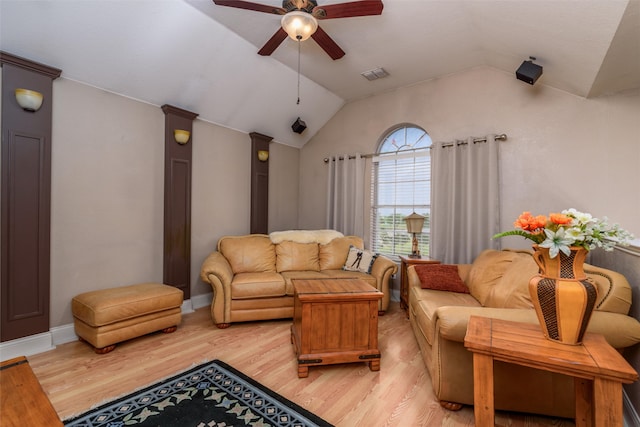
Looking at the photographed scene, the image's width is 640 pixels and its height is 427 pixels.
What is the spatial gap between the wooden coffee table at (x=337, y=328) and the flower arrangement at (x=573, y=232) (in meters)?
1.18

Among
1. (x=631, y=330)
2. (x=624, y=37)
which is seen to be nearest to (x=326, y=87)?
(x=624, y=37)

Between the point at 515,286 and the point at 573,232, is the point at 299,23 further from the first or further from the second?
the point at 515,286

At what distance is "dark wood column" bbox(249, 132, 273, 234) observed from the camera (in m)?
4.43

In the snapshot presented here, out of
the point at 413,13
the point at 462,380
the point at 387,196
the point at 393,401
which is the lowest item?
the point at 393,401

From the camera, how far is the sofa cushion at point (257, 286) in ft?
10.4

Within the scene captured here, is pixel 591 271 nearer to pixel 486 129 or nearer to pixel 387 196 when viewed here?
pixel 486 129

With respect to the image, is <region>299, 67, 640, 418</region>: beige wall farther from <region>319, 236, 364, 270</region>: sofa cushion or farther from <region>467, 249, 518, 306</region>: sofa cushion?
<region>319, 236, 364, 270</region>: sofa cushion

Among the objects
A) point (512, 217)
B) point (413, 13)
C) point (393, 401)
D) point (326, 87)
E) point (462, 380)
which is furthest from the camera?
point (326, 87)

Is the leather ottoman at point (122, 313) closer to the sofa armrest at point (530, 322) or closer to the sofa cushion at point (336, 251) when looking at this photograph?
the sofa cushion at point (336, 251)

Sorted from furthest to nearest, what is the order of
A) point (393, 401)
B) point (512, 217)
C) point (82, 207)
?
point (512, 217) → point (82, 207) → point (393, 401)

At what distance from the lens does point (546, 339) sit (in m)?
1.41

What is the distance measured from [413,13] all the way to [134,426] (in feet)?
11.8

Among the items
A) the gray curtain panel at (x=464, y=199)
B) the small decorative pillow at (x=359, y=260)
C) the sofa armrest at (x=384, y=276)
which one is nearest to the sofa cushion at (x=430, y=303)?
the sofa armrest at (x=384, y=276)

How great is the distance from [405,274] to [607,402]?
2.53m
